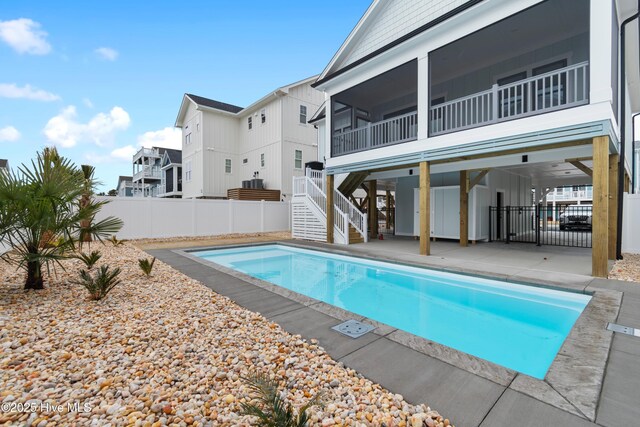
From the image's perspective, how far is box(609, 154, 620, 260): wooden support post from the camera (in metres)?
7.40

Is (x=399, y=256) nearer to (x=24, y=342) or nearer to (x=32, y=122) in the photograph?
(x=24, y=342)

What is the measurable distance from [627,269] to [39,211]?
34.8 feet

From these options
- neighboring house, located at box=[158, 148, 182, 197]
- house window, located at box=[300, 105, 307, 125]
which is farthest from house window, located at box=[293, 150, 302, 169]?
neighboring house, located at box=[158, 148, 182, 197]

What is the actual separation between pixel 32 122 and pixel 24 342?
1862 cm

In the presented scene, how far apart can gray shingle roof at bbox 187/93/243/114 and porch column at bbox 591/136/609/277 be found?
67.1 ft

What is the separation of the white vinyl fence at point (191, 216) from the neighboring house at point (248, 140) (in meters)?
2.30

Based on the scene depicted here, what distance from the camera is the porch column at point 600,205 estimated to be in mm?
5453

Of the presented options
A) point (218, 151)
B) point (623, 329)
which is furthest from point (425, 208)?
point (218, 151)

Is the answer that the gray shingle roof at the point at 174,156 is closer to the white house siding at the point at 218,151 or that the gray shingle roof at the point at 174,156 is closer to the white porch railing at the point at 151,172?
the white porch railing at the point at 151,172

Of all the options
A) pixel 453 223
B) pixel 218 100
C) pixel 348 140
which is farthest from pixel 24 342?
pixel 218 100

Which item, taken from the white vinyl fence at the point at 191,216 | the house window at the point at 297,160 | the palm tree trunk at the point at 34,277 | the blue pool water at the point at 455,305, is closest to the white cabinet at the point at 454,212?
the blue pool water at the point at 455,305

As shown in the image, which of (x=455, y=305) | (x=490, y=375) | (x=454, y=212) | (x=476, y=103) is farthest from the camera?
(x=454, y=212)

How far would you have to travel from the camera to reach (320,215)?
12.1 metres

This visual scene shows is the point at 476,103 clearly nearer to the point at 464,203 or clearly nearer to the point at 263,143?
the point at 464,203
